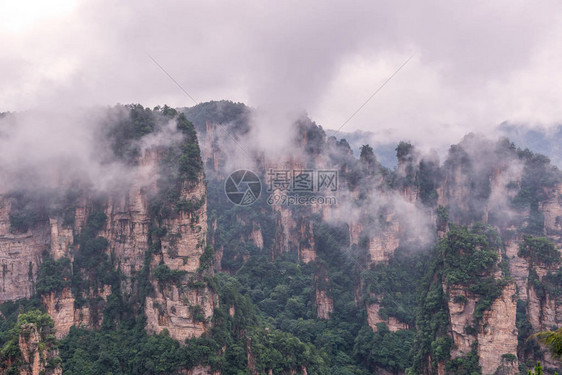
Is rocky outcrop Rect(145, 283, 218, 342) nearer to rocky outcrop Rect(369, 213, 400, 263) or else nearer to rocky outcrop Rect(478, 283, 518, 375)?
rocky outcrop Rect(478, 283, 518, 375)

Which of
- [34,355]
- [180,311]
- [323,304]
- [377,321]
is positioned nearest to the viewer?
[34,355]

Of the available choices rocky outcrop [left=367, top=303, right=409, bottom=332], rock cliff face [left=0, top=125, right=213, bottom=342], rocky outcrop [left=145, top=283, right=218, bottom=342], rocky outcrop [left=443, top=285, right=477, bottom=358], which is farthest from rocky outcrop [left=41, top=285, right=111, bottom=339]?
rocky outcrop [left=443, top=285, right=477, bottom=358]

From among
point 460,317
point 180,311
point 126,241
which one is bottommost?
point 180,311

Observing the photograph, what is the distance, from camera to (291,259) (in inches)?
2638

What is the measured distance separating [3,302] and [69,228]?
26.8 ft

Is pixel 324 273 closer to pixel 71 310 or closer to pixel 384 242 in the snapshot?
pixel 384 242

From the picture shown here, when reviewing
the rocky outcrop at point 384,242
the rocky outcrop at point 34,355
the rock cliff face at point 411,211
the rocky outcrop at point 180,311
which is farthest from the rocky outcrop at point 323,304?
the rocky outcrop at point 34,355

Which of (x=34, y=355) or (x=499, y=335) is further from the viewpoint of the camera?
(x=499, y=335)

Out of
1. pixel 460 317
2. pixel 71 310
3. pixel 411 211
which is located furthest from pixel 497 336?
pixel 71 310

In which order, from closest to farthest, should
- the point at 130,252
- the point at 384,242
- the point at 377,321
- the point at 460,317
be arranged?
1. the point at 460,317
2. the point at 130,252
3. the point at 377,321
4. the point at 384,242

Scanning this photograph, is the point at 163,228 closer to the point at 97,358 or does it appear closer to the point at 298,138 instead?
the point at 97,358

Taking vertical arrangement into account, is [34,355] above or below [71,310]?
below

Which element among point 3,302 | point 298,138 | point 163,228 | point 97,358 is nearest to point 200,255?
point 163,228

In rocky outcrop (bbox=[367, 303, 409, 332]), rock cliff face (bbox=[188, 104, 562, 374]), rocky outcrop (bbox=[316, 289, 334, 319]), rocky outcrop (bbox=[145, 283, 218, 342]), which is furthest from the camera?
rock cliff face (bbox=[188, 104, 562, 374])
